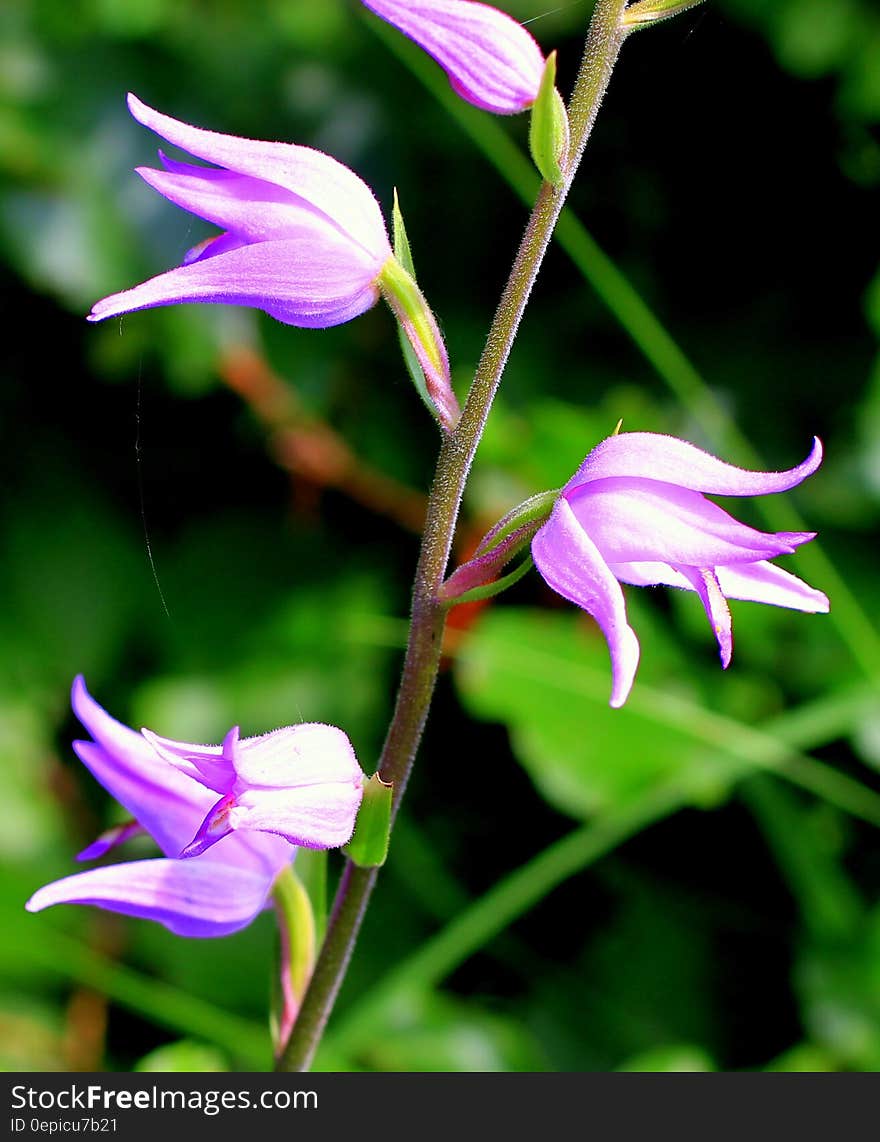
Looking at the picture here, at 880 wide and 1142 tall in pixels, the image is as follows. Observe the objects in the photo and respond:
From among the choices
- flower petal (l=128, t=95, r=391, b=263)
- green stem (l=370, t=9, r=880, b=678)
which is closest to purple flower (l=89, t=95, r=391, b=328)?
flower petal (l=128, t=95, r=391, b=263)

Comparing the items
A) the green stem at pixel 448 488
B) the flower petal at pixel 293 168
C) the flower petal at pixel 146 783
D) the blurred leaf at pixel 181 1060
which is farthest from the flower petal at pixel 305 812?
the blurred leaf at pixel 181 1060

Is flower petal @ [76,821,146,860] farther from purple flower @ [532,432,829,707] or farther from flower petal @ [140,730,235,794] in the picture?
purple flower @ [532,432,829,707]

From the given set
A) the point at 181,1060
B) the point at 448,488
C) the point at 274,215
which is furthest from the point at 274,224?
the point at 181,1060

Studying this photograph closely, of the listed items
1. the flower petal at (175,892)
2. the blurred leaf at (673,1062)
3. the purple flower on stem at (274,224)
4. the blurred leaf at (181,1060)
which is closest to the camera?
the purple flower on stem at (274,224)

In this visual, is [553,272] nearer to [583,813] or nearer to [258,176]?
[583,813]

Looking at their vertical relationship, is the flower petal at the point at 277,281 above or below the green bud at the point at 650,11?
below

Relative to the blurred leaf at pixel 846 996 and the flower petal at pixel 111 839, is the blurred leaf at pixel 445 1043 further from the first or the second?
the flower petal at pixel 111 839
